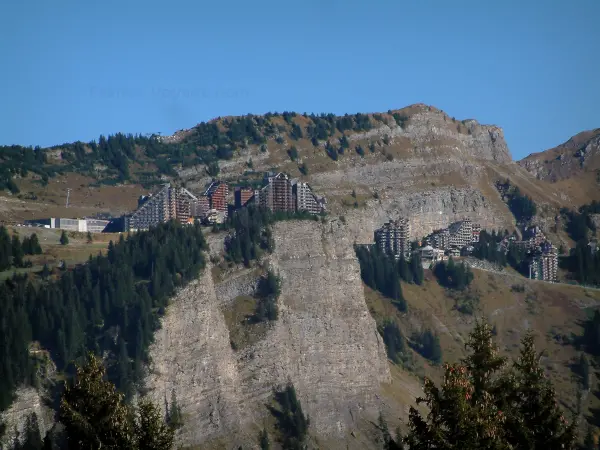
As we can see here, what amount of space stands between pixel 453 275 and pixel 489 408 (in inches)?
4816

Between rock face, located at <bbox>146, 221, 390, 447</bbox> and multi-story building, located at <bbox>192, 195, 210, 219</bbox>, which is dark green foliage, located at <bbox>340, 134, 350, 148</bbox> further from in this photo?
rock face, located at <bbox>146, 221, 390, 447</bbox>

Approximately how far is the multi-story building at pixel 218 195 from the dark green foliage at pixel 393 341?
113 feet

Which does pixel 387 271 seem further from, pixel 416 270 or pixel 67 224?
pixel 67 224

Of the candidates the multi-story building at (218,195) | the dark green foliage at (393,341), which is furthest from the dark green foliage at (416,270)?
the multi-story building at (218,195)

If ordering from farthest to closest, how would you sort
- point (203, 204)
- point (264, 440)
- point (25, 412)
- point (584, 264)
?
point (584, 264), point (203, 204), point (264, 440), point (25, 412)

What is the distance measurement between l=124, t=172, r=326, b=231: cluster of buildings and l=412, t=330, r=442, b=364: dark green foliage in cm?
2442

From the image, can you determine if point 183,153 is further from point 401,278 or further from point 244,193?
point 401,278

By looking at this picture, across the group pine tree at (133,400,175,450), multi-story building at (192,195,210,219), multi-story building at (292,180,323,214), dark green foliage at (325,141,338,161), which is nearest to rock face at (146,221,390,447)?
multi-story building at (292,180,323,214)

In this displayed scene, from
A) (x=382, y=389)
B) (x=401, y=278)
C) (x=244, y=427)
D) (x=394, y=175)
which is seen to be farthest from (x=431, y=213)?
(x=244, y=427)

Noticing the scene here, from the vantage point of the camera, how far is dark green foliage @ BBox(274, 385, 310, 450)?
106 metres

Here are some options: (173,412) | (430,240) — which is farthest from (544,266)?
(173,412)

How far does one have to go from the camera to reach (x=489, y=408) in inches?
1615

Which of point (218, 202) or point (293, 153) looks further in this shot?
point (293, 153)

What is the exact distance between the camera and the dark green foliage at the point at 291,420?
347 feet
